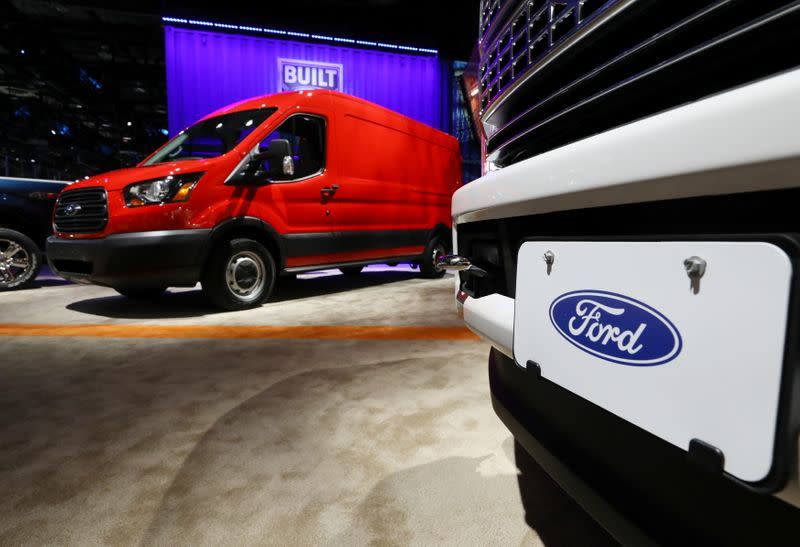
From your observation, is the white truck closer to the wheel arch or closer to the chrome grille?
the chrome grille

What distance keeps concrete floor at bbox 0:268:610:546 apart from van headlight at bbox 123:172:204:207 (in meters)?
0.96

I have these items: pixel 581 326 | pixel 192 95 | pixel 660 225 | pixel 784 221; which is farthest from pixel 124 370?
pixel 192 95

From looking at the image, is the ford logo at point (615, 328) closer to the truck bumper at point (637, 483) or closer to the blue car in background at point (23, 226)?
the truck bumper at point (637, 483)

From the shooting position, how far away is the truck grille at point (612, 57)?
52 centimetres

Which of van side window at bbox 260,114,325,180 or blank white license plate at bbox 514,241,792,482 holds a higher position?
van side window at bbox 260,114,325,180

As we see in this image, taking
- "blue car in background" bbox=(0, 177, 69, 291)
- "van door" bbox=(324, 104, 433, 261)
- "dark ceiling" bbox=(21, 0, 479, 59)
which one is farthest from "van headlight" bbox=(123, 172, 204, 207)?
"dark ceiling" bbox=(21, 0, 479, 59)

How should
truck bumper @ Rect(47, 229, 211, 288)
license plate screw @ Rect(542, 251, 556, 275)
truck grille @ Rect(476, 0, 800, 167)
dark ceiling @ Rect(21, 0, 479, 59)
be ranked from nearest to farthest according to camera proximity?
truck grille @ Rect(476, 0, 800, 167)
license plate screw @ Rect(542, 251, 556, 275)
truck bumper @ Rect(47, 229, 211, 288)
dark ceiling @ Rect(21, 0, 479, 59)

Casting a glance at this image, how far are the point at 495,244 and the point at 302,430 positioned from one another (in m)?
0.87

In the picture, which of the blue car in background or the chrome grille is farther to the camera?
the blue car in background

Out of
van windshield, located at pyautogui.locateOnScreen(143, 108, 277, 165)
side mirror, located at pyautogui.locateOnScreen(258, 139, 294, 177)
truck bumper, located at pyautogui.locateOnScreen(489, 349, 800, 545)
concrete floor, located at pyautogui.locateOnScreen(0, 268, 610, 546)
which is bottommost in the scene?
concrete floor, located at pyautogui.locateOnScreen(0, 268, 610, 546)

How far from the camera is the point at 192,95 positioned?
7.40 metres

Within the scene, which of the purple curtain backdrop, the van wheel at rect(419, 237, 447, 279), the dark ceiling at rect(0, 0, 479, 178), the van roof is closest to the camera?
the van roof

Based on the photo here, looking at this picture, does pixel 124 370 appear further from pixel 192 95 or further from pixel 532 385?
pixel 192 95

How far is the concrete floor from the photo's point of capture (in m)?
0.96
